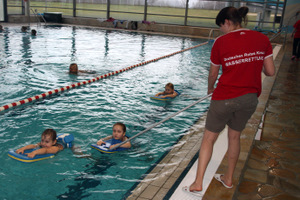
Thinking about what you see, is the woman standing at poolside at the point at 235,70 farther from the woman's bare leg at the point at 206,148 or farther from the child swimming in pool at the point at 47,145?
the child swimming in pool at the point at 47,145

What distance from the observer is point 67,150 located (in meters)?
4.34

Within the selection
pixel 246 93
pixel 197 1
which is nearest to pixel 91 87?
pixel 246 93

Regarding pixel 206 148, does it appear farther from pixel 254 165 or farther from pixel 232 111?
pixel 254 165

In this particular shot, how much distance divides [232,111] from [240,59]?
0.45 meters

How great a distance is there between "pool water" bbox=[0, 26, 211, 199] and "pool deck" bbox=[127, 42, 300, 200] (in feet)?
1.00

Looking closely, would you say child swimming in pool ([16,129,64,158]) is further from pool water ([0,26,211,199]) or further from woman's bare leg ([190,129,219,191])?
woman's bare leg ([190,129,219,191])

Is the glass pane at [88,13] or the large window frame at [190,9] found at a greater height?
the large window frame at [190,9]

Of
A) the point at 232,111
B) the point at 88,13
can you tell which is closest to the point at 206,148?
the point at 232,111

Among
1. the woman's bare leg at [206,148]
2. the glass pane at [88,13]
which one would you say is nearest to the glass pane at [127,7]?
the glass pane at [88,13]

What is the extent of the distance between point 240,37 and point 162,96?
4645 millimetres

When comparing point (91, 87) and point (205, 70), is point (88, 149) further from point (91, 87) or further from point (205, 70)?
point (205, 70)

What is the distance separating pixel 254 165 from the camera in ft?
11.9

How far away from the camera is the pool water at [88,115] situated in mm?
3598

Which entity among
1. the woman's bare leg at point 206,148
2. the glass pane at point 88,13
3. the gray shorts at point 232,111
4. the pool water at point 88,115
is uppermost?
the glass pane at point 88,13
